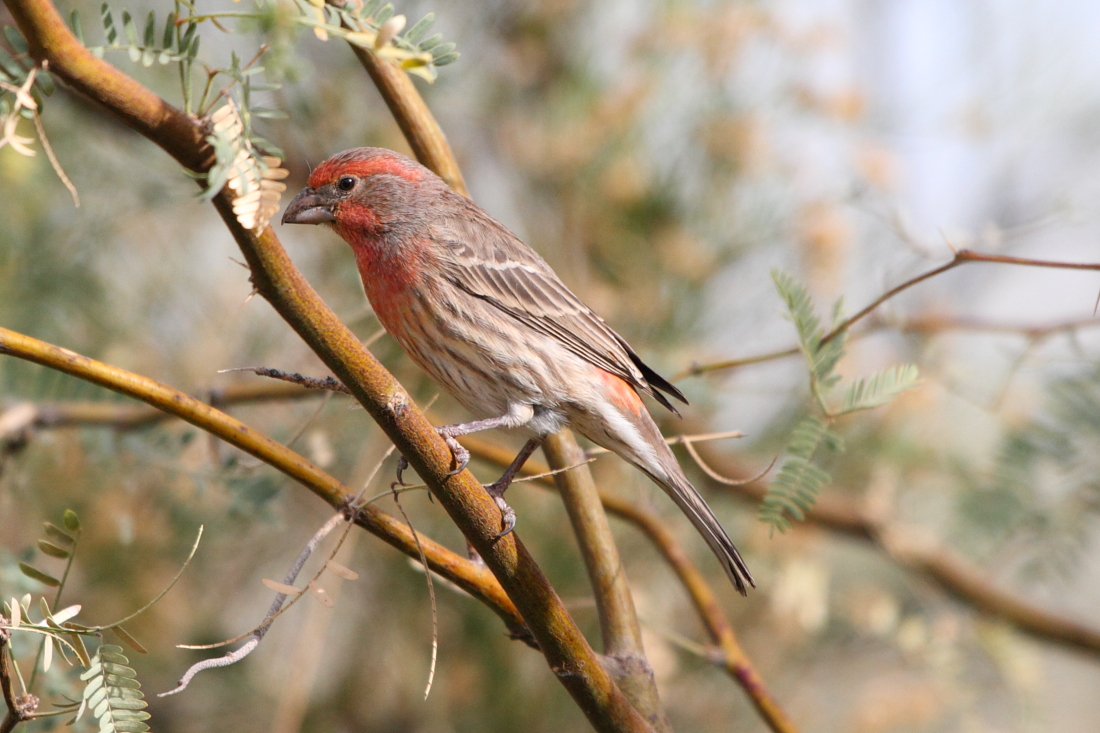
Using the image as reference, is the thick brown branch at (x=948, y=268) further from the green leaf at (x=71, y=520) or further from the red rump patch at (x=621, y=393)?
the green leaf at (x=71, y=520)

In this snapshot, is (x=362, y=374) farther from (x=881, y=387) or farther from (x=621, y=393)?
(x=621, y=393)

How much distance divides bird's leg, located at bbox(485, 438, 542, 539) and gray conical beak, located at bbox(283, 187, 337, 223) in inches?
40.8

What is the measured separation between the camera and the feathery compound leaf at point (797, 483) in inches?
88.8

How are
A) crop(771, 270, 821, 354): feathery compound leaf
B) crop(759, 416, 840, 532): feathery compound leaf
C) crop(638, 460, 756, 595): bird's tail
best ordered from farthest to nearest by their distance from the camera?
crop(638, 460, 756, 595): bird's tail → crop(771, 270, 821, 354): feathery compound leaf → crop(759, 416, 840, 532): feathery compound leaf

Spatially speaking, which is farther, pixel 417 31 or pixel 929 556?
pixel 929 556

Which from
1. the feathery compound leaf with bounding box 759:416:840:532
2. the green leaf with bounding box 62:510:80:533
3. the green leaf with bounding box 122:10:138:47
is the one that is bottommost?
the feathery compound leaf with bounding box 759:416:840:532

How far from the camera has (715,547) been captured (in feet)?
Result: 9.16

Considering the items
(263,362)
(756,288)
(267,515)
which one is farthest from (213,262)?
(756,288)

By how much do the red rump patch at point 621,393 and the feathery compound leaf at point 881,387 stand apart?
2.83 ft

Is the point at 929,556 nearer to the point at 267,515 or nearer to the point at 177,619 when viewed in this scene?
the point at 267,515

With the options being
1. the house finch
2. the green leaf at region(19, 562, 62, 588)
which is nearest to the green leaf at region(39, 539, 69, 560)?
the green leaf at region(19, 562, 62, 588)

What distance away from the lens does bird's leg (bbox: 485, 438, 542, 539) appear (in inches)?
81.5

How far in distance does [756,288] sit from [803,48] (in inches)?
43.7

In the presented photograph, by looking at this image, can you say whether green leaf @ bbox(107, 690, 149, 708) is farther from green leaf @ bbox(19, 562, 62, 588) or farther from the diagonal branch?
the diagonal branch
